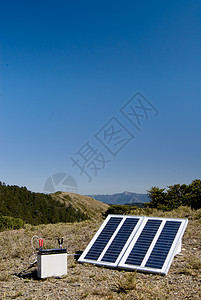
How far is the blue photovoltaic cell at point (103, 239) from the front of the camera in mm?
A: 9680

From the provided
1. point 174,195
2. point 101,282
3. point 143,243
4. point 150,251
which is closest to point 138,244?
point 143,243

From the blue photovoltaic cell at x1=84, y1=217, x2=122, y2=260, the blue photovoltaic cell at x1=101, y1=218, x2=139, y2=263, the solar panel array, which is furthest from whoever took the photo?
the blue photovoltaic cell at x1=84, y1=217, x2=122, y2=260

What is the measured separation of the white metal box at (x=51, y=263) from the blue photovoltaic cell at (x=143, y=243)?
2.03 m

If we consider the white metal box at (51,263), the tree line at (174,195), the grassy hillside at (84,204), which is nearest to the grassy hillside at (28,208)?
the tree line at (174,195)

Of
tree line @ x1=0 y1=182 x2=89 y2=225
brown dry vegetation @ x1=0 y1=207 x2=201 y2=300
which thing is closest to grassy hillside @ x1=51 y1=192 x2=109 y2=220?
tree line @ x1=0 y1=182 x2=89 y2=225

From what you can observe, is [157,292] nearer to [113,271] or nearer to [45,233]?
[113,271]

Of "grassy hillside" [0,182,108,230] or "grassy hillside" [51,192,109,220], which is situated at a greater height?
"grassy hillside" [51,192,109,220]

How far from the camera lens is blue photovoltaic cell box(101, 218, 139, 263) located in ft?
30.3

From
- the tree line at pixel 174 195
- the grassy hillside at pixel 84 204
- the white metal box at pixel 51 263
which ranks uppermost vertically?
the grassy hillside at pixel 84 204

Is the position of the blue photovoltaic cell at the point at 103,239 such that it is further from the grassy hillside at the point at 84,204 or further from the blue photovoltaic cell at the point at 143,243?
the grassy hillside at the point at 84,204

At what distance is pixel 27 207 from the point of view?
4412cm

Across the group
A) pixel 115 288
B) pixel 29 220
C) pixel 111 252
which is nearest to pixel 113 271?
pixel 111 252

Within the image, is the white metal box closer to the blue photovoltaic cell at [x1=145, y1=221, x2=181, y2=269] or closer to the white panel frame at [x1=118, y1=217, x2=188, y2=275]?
the white panel frame at [x1=118, y1=217, x2=188, y2=275]

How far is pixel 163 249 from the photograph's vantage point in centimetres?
878
